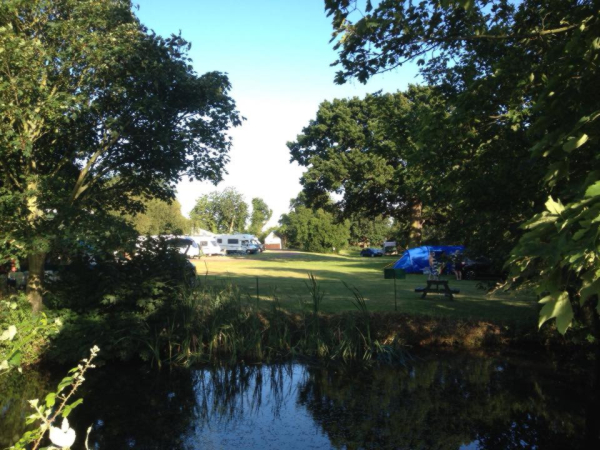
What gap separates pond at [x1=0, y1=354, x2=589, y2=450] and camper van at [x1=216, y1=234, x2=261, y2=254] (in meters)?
48.1

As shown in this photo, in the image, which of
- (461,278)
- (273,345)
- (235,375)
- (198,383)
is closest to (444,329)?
(273,345)

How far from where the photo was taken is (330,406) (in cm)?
821

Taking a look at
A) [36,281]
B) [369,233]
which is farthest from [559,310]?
[369,233]

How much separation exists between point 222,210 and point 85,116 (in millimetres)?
90108

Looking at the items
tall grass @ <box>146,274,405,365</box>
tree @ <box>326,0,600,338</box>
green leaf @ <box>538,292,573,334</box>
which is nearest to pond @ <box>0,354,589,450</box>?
tall grass @ <box>146,274,405,365</box>

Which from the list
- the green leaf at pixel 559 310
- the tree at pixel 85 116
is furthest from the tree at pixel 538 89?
the tree at pixel 85 116

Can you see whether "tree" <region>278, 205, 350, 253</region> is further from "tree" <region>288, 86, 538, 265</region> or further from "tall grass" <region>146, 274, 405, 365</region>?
"tall grass" <region>146, 274, 405, 365</region>

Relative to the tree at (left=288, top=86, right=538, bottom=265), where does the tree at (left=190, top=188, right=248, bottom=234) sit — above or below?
above

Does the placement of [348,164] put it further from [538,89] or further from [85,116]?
[538,89]

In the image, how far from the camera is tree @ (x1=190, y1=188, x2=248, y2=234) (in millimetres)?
99438

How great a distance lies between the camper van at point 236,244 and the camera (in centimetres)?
5831

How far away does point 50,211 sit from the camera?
10.3m

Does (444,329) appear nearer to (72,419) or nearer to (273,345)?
(273,345)

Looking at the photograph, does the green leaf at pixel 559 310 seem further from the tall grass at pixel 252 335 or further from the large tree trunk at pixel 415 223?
the large tree trunk at pixel 415 223
